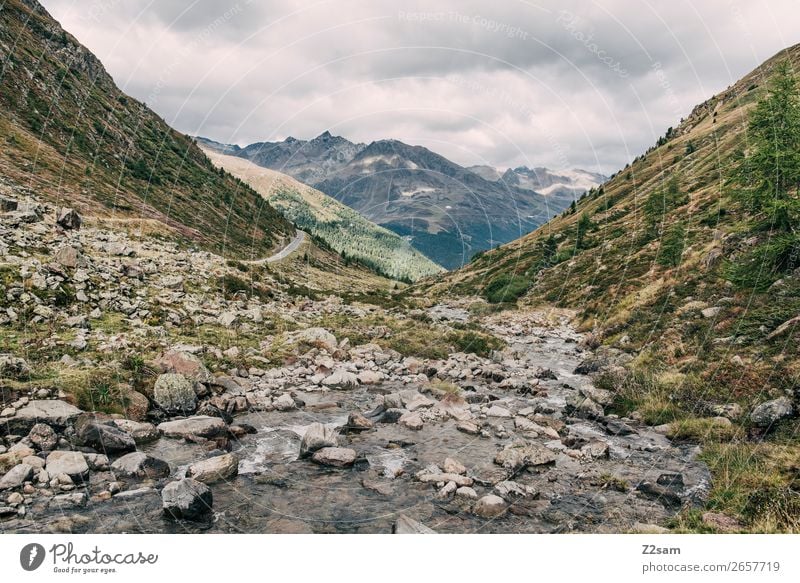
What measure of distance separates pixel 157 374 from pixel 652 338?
81.0ft

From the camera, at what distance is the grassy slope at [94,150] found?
51125mm

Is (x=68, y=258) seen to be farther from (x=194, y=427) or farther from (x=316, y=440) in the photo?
(x=316, y=440)

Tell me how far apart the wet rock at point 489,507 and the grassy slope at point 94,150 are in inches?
1890

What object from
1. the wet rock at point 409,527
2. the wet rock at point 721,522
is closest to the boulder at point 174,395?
the wet rock at point 409,527

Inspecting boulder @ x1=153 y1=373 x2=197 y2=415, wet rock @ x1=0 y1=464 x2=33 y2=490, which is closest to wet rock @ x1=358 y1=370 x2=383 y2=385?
boulder @ x1=153 y1=373 x2=197 y2=415

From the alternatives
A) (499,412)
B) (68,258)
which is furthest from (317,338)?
(68,258)

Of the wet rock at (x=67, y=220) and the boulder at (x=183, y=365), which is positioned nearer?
the boulder at (x=183, y=365)

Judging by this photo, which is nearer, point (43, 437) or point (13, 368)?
point (43, 437)

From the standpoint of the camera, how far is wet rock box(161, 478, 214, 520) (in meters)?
9.58

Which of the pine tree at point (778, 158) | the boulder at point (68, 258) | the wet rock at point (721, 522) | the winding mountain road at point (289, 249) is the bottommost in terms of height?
the wet rock at point (721, 522)

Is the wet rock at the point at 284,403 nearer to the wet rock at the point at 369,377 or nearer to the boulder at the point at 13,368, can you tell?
the wet rock at the point at 369,377

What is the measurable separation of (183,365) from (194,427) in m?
4.11

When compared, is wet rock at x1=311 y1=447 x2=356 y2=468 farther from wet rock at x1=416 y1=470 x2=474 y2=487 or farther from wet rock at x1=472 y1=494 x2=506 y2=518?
wet rock at x1=472 y1=494 x2=506 y2=518

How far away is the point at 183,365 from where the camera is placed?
57.5ft
